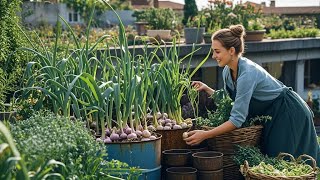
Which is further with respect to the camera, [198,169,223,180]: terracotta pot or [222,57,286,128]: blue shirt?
[222,57,286,128]: blue shirt

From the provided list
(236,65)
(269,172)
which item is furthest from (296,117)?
(269,172)

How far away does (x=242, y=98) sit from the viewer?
13.8 feet

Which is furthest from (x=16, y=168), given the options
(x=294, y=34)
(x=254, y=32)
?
(x=294, y=34)

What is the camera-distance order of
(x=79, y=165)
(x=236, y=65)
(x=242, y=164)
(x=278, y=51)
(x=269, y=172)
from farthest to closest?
1. (x=278, y=51)
2. (x=236, y=65)
3. (x=242, y=164)
4. (x=269, y=172)
5. (x=79, y=165)

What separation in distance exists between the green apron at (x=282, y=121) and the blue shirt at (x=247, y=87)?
0.17 feet

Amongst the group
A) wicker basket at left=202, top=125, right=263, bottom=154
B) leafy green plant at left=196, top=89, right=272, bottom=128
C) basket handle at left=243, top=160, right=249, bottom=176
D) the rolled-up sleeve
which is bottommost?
basket handle at left=243, top=160, right=249, bottom=176

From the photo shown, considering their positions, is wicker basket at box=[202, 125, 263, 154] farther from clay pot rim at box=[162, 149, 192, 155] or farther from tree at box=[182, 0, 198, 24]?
tree at box=[182, 0, 198, 24]

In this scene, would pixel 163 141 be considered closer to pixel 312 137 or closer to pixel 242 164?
pixel 242 164

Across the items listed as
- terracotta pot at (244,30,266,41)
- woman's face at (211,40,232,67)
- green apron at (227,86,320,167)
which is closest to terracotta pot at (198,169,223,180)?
green apron at (227,86,320,167)

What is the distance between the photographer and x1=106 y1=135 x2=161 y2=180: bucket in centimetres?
380

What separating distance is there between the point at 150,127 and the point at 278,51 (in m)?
9.68

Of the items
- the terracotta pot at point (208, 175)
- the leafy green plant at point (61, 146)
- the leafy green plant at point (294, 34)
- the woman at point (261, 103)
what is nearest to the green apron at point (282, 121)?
the woman at point (261, 103)

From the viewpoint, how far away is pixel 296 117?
453cm

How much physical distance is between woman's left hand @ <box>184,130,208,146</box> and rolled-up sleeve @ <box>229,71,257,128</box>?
7.6 inches
